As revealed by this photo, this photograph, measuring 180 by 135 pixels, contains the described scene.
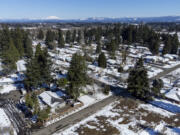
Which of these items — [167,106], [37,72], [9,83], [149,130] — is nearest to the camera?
[149,130]

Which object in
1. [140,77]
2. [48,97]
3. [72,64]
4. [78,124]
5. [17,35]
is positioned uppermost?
[17,35]

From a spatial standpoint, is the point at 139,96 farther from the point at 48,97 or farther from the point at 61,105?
the point at 48,97

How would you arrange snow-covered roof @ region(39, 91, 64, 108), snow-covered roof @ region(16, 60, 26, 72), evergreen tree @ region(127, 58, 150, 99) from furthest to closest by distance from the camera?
snow-covered roof @ region(16, 60, 26, 72) < evergreen tree @ region(127, 58, 150, 99) < snow-covered roof @ region(39, 91, 64, 108)

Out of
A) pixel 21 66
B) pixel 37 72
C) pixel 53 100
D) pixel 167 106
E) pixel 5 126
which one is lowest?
pixel 5 126

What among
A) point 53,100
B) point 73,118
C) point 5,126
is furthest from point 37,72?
point 73,118

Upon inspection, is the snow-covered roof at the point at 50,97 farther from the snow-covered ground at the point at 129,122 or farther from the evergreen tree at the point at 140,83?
the evergreen tree at the point at 140,83

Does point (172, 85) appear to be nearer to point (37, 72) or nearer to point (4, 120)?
point (37, 72)

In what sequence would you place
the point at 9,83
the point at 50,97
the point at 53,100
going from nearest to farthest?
the point at 53,100, the point at 50,97, the point at 9,83

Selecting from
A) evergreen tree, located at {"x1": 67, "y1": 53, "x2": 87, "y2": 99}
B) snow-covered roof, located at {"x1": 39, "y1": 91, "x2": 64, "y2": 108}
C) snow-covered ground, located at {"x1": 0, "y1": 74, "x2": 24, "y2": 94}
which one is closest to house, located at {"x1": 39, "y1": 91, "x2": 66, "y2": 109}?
snow-covered roof, located at {"x1": 39, "y1": 91, "x2": 64, "y2": 108}

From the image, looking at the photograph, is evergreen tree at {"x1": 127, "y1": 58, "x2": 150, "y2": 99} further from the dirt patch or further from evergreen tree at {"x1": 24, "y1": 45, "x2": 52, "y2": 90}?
evergreen tree at {"x1": 24, "y1": 45, "x2": 52, "y2": 90}

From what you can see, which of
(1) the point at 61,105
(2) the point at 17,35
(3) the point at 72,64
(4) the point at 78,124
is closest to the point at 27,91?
(1) the point at 61,105

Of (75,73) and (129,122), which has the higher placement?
(75,73)
